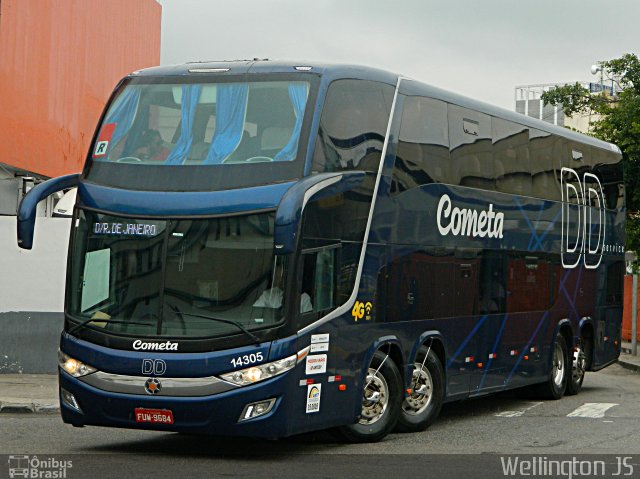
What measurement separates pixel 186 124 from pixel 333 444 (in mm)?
3748

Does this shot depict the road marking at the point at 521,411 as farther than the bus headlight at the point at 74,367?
Yes

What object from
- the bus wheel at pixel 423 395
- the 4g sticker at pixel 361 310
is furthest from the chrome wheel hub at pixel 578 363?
the 4g sticker at pixel 361 310

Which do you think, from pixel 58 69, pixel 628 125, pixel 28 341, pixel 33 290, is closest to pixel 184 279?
pixel 33 290

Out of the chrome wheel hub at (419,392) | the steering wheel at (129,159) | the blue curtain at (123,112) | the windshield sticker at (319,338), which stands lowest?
the chrome wheel hub at (419,392)

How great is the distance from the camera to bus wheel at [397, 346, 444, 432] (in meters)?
14.5

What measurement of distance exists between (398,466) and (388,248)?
294 centimetres

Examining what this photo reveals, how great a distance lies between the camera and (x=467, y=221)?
15.7 metres

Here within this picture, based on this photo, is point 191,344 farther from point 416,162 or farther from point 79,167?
point 79,167

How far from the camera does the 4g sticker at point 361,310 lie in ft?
42.7

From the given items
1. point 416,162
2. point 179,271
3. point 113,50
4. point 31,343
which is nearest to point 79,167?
point 113,50

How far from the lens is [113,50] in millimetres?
30547

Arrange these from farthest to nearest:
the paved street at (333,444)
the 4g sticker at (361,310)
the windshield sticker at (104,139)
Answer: the 4g sticker at (361,310), the windshield sticker at (104,139), the paved street at (333,444)

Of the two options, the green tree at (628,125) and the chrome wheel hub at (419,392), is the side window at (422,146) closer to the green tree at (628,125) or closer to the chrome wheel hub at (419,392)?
the chrome wheel hub at (419,392)

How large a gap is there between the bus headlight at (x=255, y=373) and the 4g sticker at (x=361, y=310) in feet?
5.21
